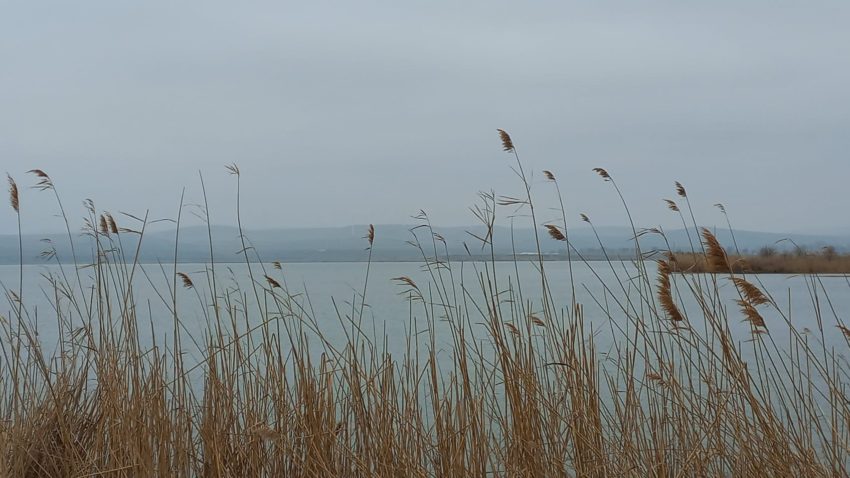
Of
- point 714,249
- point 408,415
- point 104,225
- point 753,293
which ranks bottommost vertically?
point 408,415

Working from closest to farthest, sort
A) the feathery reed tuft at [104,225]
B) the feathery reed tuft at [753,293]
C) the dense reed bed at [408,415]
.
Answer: the feathery reed tuft at [753,293] → the dense reed bed at [408,415] → the feathery reed tuft at [104,225]

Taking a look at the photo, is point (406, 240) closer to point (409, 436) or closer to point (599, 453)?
point (409, 436)

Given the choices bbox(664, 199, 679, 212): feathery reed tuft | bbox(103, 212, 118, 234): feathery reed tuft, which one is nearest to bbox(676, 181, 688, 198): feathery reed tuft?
bbox(664, 199, 679, 212): feathery reed tuft

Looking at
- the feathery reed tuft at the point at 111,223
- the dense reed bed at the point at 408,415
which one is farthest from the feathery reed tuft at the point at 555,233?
the feathery reed tuft at the point at 111,223

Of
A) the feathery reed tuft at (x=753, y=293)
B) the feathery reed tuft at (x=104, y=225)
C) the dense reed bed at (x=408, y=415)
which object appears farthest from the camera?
the feathery reed tuft at (x=104, y=225)

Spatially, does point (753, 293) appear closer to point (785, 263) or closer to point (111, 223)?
point (785, 263)

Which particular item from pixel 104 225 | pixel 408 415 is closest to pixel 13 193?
pixel 104 225

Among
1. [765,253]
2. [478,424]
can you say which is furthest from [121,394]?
[765,253]

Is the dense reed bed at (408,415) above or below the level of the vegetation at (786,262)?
below

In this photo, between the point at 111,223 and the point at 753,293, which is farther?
the point at 111,223

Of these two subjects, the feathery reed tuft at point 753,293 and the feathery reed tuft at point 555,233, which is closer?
the feathery reed tuft at point 753,293

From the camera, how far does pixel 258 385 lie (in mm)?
2504

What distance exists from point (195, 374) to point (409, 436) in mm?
3605

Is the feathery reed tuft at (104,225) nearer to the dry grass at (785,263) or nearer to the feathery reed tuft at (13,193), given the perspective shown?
the feathery reed tuft at (13,193)
